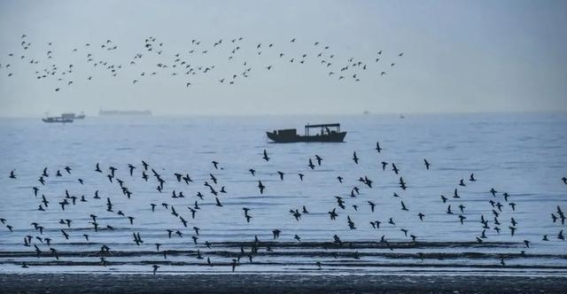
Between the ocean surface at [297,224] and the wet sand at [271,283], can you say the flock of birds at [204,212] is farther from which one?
the wet sand at [271,283]

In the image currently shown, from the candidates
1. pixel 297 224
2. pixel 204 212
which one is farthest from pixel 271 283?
pixel 204 212

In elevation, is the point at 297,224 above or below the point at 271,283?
above

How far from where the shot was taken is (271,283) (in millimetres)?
43531

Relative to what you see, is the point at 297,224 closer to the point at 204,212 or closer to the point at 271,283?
the point at 204,212

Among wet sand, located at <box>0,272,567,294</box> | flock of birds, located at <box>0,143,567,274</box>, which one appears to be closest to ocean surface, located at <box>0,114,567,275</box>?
flock of birds, located at <box>0,143,567,274</box>

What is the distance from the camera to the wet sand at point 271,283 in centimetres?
4169

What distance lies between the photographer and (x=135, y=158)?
189000 millimetres

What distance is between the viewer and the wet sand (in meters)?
41.7

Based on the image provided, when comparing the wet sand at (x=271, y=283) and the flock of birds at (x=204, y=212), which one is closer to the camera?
the wet sand at (x=271, y=283)

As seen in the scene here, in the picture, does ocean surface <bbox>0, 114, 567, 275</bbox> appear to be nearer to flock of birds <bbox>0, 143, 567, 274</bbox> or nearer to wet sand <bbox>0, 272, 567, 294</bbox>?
flock of birds <bbox>0, 143, 567, 274</bbox>

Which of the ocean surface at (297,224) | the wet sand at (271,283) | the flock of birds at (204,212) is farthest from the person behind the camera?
the flock of birds at (204,212)

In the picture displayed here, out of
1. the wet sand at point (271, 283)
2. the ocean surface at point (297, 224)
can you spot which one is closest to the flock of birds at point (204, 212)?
the ocean surface at point (297, 224)

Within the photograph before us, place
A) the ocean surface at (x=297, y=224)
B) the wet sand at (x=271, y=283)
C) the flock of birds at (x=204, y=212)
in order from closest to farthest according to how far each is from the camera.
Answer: the wet sand at (x=271, y=283) < the ocean surface at (x=297, y=224) < the flock of birds at (x=204, y=212)

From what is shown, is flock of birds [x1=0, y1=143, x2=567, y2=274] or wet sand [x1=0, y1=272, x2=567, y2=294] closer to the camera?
wet sand [x1=0, y1=272, x2=567, y2=294]
